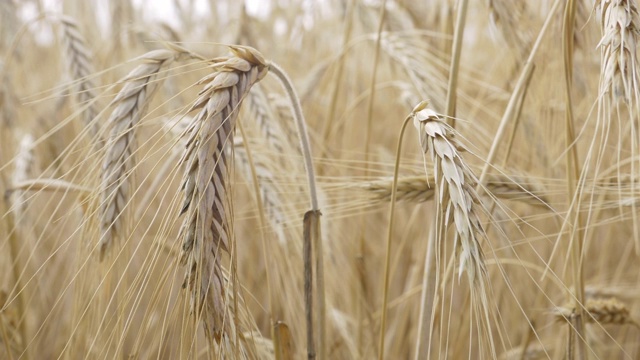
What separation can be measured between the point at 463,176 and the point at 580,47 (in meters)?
0.62

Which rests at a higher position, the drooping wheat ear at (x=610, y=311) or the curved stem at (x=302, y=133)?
the curved stem at (x=302, y=133)

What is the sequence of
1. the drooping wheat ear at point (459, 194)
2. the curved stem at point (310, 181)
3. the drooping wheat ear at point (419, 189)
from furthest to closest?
the drooping wheat ear at point (419, 189), the curved stem at point (310, 181), the drooping wheat ear at point (459, 194)

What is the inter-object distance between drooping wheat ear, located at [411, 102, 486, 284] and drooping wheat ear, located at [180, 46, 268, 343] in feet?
0.67

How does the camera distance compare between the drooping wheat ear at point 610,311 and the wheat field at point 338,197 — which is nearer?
the wheat field at point 338,197

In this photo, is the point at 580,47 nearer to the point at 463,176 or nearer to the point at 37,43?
the point at 463,176

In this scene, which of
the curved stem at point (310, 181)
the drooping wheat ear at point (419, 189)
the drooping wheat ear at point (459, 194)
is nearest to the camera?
the drooping wheat ear at point (459, 194)

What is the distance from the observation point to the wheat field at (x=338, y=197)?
2.13 feet

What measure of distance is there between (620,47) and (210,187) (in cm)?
45

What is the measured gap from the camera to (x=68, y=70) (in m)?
1.26

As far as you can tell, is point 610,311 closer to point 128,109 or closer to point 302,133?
point 302,133

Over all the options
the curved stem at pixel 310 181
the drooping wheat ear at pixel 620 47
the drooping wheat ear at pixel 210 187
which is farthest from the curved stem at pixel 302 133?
the drooping wheat ear at pixel 620 47

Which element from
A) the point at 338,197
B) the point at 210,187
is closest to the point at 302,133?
the point at 210,187

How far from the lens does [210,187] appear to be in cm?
63

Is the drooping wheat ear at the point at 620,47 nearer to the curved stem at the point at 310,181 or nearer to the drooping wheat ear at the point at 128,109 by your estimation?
the curved stem at the point at 310,181
